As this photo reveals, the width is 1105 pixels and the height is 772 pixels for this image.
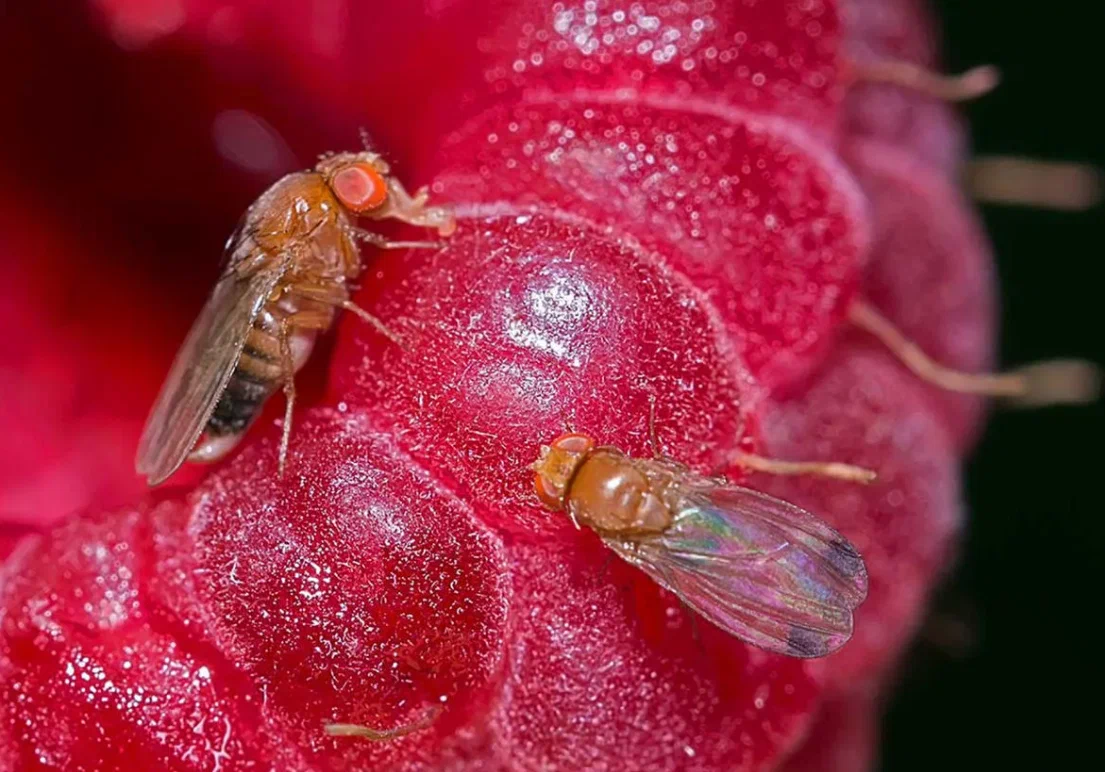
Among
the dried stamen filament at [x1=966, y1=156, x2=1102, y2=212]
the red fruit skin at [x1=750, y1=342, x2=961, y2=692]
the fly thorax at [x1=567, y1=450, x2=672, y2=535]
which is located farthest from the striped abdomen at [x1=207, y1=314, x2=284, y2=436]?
the dried stamen filament at [x1=966, y1=156, x2=1102, y2=212]

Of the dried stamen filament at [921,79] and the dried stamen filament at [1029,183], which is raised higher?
the dried stamen filament at [921,79]

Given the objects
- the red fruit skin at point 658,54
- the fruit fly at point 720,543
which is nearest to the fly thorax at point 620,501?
the fruit fly at point 720,543

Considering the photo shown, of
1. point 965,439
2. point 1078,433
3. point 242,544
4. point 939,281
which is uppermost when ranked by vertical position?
point 242,544

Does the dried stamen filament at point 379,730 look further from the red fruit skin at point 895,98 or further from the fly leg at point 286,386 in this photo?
the red fruit skin at point 895,98

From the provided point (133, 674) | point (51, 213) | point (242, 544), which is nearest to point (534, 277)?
point (242, 544)

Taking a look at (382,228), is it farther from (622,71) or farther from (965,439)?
(965,439)
